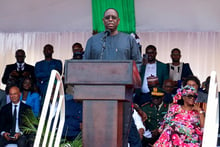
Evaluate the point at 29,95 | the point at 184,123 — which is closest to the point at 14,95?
the point at 29,95

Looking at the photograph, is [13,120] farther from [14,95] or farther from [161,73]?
[161,73]

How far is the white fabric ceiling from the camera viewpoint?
31.3 feet

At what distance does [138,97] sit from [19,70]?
2.43m

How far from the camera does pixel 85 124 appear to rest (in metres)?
4.30

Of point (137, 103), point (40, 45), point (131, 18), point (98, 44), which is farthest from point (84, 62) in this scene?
point (40, 45)

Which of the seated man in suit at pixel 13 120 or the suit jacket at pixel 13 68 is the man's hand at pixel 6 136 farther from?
the suit jacket at pixel 13 68

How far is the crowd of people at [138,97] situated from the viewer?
5.27 m

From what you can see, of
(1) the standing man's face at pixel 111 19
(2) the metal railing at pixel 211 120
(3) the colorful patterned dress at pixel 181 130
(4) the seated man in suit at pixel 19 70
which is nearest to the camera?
(2) the metal railing at pixel 211 120

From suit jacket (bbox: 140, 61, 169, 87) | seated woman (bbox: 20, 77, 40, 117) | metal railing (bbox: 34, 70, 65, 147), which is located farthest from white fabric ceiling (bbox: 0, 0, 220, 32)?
metal railing (bbox: 34, 70, 65, 147)

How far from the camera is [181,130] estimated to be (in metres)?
6.34

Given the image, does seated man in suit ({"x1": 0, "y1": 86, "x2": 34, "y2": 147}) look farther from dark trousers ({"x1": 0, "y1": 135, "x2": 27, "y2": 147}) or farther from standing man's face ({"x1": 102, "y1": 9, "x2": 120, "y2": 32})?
standing man's face ({"x1": 102, "y1": 9, "x2": 120, "y2": 32})

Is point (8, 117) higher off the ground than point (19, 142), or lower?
higher

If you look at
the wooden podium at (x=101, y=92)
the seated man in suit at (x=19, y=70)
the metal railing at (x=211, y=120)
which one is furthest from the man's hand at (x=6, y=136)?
the metal railing at (x=211, y=120)

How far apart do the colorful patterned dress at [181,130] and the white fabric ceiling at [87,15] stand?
134 inches
